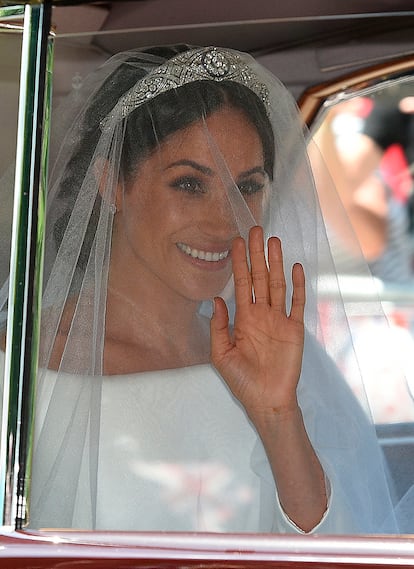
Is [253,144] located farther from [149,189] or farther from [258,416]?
[258,416]

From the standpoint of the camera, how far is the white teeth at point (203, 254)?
1.57 m

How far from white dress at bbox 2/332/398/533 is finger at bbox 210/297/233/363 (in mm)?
141

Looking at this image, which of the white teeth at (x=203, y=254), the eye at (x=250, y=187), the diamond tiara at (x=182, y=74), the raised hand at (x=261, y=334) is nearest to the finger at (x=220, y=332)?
the raised hand at (x=261, y=334)

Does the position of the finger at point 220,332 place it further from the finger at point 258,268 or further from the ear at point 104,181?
the ear at point 104,181

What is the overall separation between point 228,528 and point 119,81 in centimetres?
80

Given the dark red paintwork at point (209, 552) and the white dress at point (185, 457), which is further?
the white dress at point (185, 457)

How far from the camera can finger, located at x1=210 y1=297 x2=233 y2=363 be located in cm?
148

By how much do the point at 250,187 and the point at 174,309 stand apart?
25 cm

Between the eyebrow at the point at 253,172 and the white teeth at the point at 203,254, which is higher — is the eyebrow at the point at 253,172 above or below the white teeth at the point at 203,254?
above

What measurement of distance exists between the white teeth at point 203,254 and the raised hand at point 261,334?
8cm

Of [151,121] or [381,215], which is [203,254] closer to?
[151,121]

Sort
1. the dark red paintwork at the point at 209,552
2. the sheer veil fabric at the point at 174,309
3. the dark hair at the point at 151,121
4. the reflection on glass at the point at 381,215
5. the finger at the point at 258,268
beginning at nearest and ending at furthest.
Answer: the dark red paintwork at the point at 209,552
the finger at the point at 258,268
the sheer veil fabric at the point at 174,309
the dark hair at the point at 151,121
the reflection on glass at the point at 381,215

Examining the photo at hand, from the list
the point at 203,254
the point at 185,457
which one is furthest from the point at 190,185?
the point at 185,457

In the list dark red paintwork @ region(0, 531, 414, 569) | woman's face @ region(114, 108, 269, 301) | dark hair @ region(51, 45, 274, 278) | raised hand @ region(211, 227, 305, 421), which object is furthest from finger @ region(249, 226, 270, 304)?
dark red paintwork @ region(0, 531, 414, 569)
